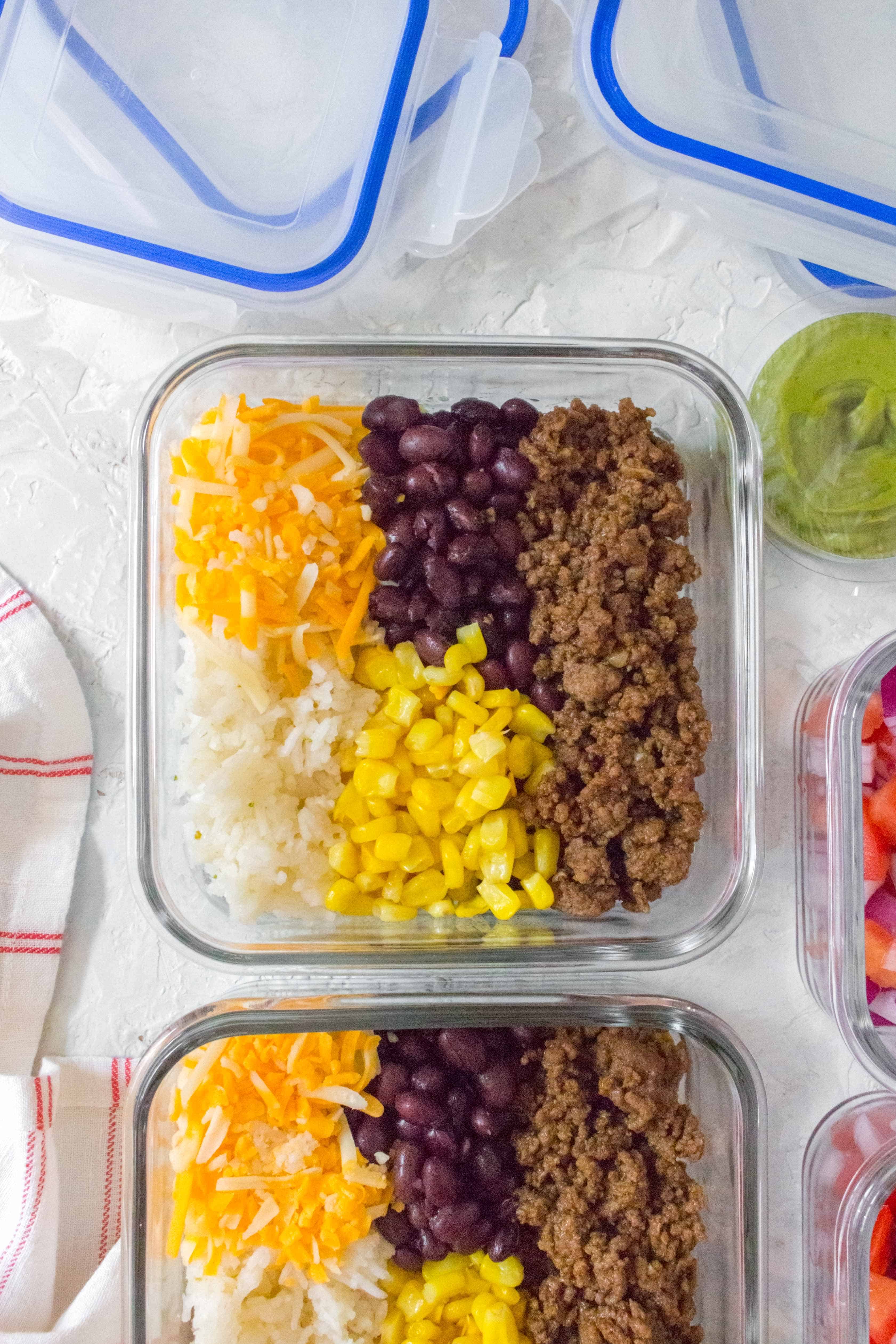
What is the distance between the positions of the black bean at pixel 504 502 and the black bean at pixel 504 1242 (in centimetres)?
106

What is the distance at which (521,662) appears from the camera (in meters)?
1.45

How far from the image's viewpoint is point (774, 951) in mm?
1640

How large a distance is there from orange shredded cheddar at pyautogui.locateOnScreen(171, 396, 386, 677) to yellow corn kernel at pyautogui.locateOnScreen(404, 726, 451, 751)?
5.4 inches

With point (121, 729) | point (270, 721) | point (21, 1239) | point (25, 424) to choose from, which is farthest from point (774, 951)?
point (25, 424)

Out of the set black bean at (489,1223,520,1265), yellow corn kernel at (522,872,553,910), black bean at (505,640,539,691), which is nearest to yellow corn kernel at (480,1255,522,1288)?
black bean at (489,1223,520,1265)

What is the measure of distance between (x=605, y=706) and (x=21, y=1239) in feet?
4.12

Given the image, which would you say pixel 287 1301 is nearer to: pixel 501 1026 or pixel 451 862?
pixel 501 1026

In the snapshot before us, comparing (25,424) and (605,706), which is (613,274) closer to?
(605,706)

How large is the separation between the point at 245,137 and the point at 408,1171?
5.19 ft

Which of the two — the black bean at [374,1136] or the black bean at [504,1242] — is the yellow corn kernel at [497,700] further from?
the black bean at [504,1242]

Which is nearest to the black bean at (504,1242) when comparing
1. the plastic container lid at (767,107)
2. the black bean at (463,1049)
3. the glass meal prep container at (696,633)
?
the black bean at (463,1049)

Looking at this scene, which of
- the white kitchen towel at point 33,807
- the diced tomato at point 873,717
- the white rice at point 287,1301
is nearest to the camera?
the white rice at point 287,1301

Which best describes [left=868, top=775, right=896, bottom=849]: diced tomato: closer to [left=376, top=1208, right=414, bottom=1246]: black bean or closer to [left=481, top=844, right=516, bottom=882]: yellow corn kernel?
[left=481, top=844, right=516, bottom=882]: yellow corn kernel

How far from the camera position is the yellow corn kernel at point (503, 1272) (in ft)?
4.64
